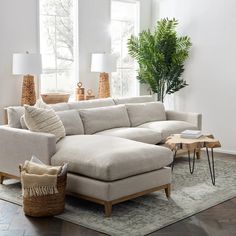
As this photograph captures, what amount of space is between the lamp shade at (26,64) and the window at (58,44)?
76 cm

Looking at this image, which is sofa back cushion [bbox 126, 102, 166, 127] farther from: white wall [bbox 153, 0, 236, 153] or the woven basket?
the woven basket

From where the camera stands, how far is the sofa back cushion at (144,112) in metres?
6.35

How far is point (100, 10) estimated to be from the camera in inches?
283

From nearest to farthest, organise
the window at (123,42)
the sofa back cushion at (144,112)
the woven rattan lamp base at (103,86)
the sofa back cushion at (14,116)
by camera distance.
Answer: the sofa back cushion at (14,116)
the sofa back cushion at (144,112)
the woven rattan lamp base at (103,86)
the window at (123,42)

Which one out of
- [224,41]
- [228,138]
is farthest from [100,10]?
[228,138]

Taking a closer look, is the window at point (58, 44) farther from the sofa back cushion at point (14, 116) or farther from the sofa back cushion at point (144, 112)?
the sofa back cushion at point (14, 116)

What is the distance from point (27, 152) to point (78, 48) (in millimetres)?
2442

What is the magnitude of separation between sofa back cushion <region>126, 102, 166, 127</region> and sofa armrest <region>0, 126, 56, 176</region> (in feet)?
5.89

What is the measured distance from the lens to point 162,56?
7262mm

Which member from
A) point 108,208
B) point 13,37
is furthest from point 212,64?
point 108,208

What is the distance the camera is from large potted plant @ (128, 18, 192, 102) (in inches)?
290

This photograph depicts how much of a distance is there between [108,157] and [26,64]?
203cm

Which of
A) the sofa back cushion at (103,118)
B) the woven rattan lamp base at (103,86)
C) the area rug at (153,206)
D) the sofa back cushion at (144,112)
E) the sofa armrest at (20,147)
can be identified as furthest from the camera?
the woven rattan lamp base at (103,86)

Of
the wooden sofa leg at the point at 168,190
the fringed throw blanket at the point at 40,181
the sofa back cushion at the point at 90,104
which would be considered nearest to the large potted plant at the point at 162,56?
the sofa back cushion at the point at 90,104
